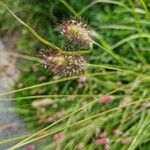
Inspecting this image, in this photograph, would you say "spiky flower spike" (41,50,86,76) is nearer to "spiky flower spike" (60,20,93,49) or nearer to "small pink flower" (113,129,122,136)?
"spiky flower spike" (60,20,93,49)

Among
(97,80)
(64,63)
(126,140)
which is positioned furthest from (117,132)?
(64,63)

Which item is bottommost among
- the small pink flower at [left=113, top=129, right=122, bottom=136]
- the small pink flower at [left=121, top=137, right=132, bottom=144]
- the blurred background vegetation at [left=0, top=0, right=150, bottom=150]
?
the small pink flower at [left=121, top=137, right=132, bottom=144]

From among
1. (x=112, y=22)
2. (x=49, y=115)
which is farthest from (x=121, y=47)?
(x=49, y=115)

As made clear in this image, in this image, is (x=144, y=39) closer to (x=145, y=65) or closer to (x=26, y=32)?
(x=145, y=65)

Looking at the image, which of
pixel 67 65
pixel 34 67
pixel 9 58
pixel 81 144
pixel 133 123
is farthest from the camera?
pixel 9 58

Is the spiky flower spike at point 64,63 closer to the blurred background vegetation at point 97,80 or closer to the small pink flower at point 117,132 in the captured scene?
the blurred background vegetation at point 97,80

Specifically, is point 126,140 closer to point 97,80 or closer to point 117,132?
point 117,132

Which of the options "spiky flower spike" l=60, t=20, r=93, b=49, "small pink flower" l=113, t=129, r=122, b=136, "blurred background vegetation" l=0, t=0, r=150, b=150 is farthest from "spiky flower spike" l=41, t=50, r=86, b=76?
"small pink flower" l=113, t=129, r=122, b=136
